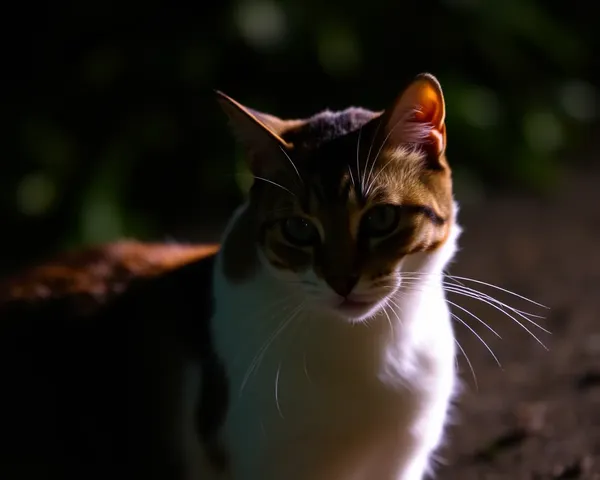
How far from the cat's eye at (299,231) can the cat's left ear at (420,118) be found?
16cm

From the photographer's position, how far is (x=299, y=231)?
1.22m

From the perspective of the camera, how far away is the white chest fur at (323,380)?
125 centimetres

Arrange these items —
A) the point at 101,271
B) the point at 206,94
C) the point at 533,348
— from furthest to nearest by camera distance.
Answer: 1. the point at 206,94
2. the point at 533,348
3. the point at 101,271

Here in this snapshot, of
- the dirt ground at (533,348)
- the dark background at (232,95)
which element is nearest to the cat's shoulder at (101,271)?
Result: the dirt ground at (533,348)

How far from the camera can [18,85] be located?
129 inches

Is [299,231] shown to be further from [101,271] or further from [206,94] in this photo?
[206,94]

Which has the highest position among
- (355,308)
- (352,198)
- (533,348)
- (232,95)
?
(352,198)

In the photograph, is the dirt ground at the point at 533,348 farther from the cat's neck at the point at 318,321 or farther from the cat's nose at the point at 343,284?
the cat's nose at the point at 343,284

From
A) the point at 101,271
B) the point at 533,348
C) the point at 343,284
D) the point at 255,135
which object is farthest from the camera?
the point at 533,348

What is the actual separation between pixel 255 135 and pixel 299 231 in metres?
0.16

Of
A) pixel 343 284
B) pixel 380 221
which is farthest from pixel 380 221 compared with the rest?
pixel 343 284

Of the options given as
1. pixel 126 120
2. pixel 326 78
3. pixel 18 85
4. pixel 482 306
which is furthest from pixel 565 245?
pixel 18 85

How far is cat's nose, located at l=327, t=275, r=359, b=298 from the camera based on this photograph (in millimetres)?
1167

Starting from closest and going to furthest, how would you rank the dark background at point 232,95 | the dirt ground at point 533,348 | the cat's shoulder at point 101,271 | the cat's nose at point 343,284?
1. the cat's nose at point 343,284
2. the cat's shoulder at point 101,271
3. the dirt ground at point 533,348
4. the dark background at point 232,95
